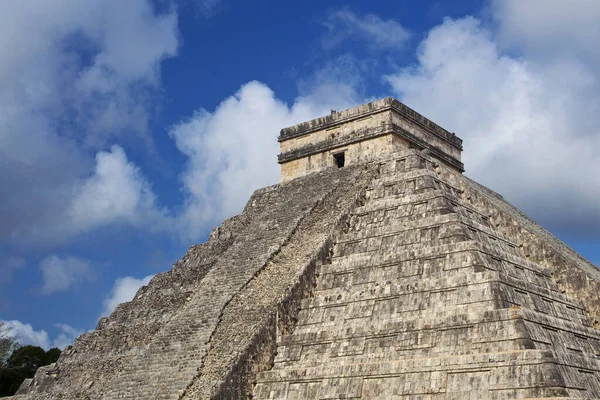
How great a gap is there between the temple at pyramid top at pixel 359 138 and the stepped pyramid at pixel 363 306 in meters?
0.08

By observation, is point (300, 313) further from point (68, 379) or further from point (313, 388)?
point (68, 379)

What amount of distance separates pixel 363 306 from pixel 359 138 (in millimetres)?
6742

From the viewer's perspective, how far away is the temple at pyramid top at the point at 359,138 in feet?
65.2

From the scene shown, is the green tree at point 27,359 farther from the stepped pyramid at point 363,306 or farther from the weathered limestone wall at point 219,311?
the stepped pyramid at point 363,306

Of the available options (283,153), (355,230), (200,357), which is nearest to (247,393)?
(200,357)

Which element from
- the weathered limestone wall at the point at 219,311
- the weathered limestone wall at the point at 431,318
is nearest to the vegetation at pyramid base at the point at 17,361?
the weathered limestone wall at the point at 219,311

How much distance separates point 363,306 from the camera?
569 inches

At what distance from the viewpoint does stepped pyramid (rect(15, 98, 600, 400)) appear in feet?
41.3

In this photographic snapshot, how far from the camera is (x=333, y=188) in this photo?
18578 millimetres

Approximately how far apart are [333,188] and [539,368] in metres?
8.06

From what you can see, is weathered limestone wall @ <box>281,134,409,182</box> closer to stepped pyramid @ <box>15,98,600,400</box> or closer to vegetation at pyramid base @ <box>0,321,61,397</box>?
stepped pyramid @ <box>15,98,600,400</box>

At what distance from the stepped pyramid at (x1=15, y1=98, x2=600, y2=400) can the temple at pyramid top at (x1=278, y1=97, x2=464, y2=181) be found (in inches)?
3.1

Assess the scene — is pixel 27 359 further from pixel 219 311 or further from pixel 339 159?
pixel 219 311

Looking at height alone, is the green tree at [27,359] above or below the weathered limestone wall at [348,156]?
below
